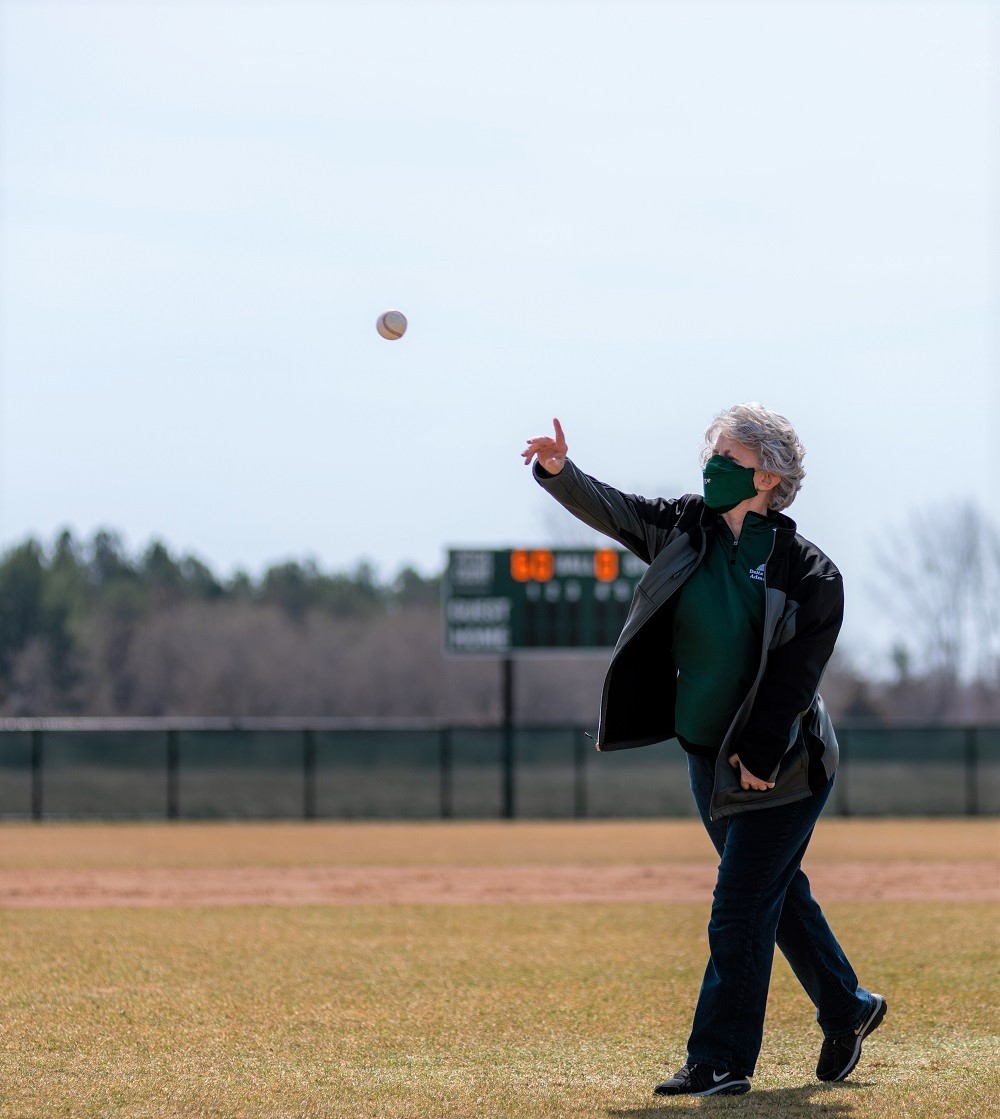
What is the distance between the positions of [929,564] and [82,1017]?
74972 millimetres

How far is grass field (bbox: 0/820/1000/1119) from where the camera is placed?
4.67 meters

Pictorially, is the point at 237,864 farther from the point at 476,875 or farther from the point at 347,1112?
the point at 347,1112

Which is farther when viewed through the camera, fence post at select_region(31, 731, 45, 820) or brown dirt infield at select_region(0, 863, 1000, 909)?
fence post at select_region(31, 731, 45, 820)

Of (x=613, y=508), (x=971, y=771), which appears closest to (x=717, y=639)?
(x=613, y=508)

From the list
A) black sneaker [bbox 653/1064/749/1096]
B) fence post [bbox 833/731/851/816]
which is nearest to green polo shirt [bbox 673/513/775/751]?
black sneaker [bbox 653/1064/749/1096]

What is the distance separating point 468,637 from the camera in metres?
24.4

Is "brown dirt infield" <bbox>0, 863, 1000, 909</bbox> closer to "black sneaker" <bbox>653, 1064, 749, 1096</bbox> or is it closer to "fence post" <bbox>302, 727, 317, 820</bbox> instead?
"black sneaker" <bbox>653, 1064, 749, 1096</bbox>

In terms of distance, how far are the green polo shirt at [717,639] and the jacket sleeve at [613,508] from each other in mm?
210

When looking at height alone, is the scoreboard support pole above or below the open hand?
below

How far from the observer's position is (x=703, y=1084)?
4.73 metres

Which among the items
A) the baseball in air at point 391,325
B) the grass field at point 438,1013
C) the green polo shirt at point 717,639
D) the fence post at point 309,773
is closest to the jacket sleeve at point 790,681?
the green polo shirt at point 717,639

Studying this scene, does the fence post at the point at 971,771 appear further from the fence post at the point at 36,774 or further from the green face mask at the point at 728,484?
the green face mask at the point at 728,484

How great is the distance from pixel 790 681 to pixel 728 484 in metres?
0.69

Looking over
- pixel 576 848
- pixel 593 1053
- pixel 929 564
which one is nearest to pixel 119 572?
pixel 929 564
